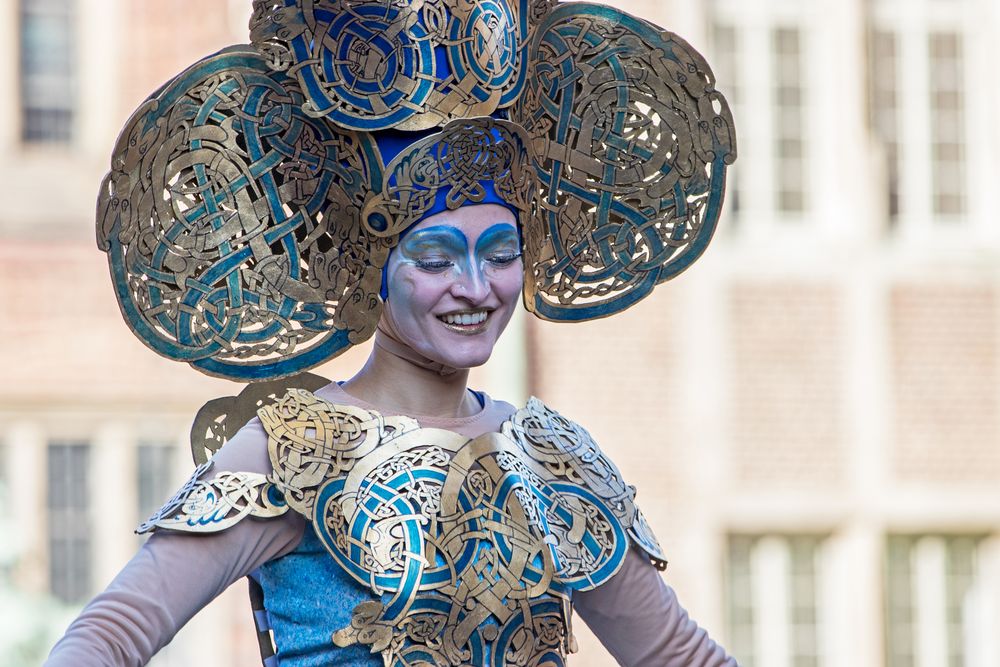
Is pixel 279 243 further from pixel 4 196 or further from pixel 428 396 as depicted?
pixel 4 196

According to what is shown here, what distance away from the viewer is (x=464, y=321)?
3.30m

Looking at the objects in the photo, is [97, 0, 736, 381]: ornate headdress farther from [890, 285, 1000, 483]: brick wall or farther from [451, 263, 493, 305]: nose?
[890, 285, 1000, 483]: brick wall

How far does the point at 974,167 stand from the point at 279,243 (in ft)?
35.7

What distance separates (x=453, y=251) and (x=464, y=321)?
4.1 inches

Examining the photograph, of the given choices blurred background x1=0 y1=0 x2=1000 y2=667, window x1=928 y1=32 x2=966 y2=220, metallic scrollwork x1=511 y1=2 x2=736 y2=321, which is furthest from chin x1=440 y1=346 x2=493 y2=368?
window x1=928 y1=32 x2=966 y2=220

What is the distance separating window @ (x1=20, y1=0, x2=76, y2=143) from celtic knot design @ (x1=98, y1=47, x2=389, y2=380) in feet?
32.4

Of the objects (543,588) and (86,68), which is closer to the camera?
(543,588)

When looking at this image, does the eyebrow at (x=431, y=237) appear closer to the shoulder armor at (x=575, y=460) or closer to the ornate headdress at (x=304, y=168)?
the ornate headdress at (x=304, y=168)

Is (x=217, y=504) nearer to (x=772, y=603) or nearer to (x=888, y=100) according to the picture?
(x=772, y=603)

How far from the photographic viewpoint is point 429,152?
128 inches

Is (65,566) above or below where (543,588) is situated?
below

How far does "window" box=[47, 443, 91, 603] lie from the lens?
1259 centimetres

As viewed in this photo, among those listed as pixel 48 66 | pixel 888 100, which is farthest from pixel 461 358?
pixel 888 100

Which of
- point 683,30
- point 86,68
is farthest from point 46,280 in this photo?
point 683,30
